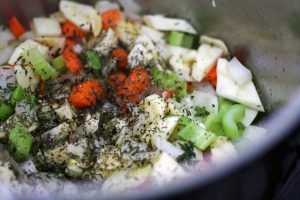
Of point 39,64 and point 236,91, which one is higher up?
point 39,64

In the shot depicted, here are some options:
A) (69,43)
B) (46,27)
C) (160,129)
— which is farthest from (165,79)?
(46,27)

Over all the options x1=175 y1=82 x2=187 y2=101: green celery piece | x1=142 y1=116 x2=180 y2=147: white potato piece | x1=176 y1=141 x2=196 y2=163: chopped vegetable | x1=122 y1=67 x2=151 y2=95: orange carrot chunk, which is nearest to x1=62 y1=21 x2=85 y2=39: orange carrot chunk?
x1=122 y1=67 x2=151 y2=95: orange carrot chunk

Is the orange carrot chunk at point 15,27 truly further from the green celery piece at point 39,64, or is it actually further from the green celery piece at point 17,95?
the green celery piece at point 17,95

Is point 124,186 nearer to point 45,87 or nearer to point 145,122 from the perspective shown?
point 145,122

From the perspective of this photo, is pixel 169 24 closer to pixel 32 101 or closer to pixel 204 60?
pixel 204 60

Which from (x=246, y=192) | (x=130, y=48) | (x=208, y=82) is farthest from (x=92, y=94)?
(x=246, y=192)

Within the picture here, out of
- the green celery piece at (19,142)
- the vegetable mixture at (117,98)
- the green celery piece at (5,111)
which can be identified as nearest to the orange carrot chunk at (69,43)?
the vegetable mixture at (117,98)
